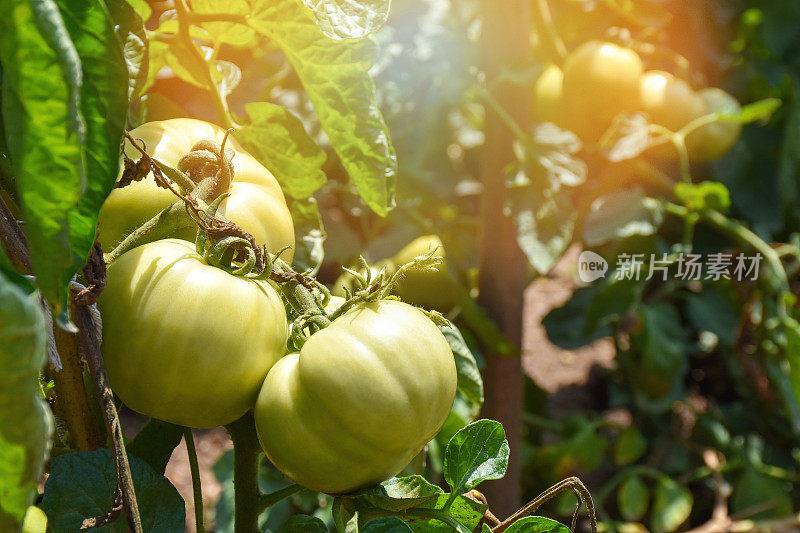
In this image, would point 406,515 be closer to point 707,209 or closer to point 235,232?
point 235,232

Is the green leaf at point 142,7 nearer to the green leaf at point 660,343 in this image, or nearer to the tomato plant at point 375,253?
the tomato plant at point 375,253

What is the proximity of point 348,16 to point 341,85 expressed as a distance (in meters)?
0.07

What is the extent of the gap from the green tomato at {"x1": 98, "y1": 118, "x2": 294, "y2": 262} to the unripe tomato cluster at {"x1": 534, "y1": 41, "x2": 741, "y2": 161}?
0.62 meters

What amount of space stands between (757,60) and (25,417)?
119cm

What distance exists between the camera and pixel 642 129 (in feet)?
2.96

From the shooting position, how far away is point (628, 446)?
1290mm

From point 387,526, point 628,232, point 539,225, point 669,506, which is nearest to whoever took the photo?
point 387,526

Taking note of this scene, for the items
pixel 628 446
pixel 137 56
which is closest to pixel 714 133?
pixel 628 446

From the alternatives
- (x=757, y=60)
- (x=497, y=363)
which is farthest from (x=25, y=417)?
(x=757, y=60)

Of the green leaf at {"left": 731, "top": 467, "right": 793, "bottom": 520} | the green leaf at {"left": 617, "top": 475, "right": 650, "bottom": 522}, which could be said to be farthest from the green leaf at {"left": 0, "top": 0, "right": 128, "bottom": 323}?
the green leaf at {"left": 731, "top": 467, "right": 793, "bottom": 520}

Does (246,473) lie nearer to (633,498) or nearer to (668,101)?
(668,101)

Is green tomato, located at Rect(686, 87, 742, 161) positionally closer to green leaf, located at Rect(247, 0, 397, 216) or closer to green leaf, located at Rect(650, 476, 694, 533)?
green leaf, located at Rect(650, 476, 694, 533)

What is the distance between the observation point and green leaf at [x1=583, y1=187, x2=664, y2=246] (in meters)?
0.92

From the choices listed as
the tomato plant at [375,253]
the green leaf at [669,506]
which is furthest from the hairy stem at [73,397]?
the green leaf at [669,506]
